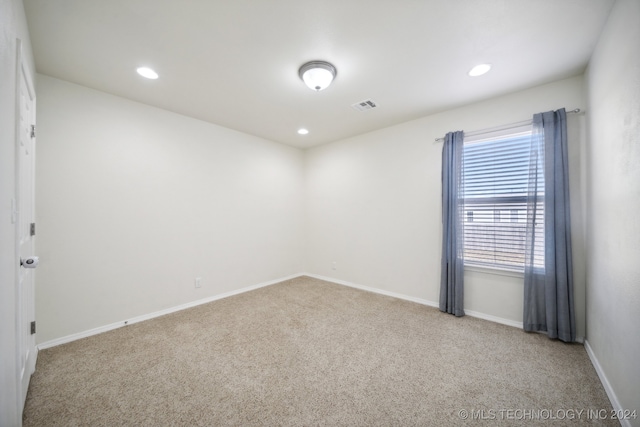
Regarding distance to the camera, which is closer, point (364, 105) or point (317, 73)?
point (317, 73)

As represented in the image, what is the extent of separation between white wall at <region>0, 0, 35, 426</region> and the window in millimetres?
3779

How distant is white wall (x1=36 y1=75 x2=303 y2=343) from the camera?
240cm

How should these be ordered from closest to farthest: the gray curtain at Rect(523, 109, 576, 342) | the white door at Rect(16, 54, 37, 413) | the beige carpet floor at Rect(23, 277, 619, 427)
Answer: the beige carpet floor at Rect(23, 277, 619, 427), the white door at Rect(16, 54, 37, 413), the gray curtain at Rect(523, 109, 576, 342)

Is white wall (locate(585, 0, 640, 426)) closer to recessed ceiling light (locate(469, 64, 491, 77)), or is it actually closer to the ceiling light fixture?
recessed ceiling light (locate(469, 64, 491, 77))

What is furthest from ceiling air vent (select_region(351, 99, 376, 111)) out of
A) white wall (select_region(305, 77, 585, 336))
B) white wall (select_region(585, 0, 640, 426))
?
white wall (select_region(585, 0, 640, 426))

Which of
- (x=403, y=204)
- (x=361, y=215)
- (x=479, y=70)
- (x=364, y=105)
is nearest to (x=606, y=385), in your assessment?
(x=403, y=204)

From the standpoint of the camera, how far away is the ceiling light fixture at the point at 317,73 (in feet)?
7.20

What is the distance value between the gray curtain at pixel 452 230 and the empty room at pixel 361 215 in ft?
0.08

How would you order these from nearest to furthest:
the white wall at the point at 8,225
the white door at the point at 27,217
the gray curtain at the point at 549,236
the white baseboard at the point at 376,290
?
the white wall at the point at 8,225 < the white door at the point at 27,217 < the gray curtain at the point at 549,236 < the white baseboard at the point at 376,290

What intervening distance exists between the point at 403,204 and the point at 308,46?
8.03 ft

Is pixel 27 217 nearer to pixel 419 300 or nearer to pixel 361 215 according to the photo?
pixel 361 215

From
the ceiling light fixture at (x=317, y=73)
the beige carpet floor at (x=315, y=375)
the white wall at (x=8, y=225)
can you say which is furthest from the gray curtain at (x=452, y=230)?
the white wall at (x=8, y=225)

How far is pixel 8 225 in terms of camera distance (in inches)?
48.0

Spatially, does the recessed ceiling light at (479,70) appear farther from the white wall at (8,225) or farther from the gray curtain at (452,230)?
the white wall at (8,225)
